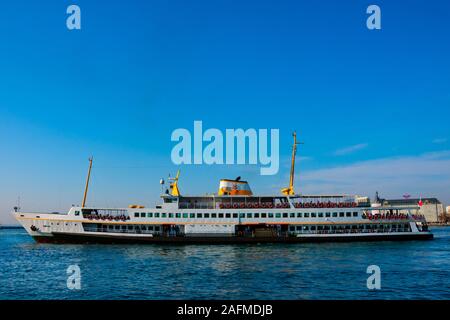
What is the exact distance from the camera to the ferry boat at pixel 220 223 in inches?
1991

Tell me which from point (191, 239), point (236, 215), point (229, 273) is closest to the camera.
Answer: point (229, 273)

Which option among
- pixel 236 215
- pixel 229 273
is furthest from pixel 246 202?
pixel 229 273

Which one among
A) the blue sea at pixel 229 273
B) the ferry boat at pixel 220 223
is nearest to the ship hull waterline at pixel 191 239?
the ferry boat at pixel 220 223

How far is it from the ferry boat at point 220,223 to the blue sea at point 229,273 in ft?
19.2

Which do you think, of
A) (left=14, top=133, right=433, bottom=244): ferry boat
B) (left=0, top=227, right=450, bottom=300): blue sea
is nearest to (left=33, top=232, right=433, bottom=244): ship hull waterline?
(left=14, top=133, right=433, bottom=244): ferry boat

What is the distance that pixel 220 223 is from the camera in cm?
5094

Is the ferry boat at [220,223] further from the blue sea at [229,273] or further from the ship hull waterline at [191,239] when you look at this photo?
the blue sea at [229,273]

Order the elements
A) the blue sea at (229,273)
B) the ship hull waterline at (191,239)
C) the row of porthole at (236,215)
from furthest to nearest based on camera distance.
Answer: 1. the row of porthole at (236,215)
2. the ship hull waterline at (191,239)
3. the blue sea at (229,273)

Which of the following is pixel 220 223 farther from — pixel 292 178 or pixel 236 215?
pixel 292 178

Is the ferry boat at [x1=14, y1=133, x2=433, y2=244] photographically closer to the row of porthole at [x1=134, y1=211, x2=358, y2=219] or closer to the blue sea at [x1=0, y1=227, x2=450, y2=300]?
the row of porthole at [x1=134, y1=211, x2=358, y2=219]

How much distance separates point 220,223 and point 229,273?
71.8ft

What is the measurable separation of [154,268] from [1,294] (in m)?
11.4
